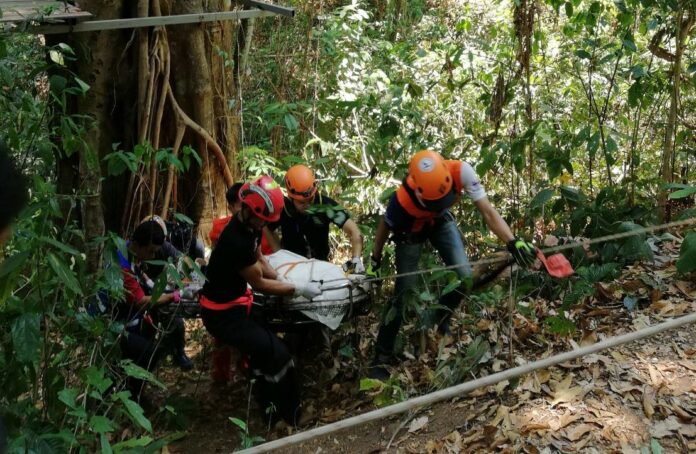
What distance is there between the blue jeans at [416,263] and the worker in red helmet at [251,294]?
23.2 inches

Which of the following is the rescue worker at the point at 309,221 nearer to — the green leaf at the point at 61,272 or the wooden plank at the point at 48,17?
the wooden plank at the point at 48,17

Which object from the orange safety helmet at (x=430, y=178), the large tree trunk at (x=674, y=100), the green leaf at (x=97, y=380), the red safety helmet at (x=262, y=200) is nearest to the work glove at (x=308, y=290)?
the red safety helmet at (x=262, y=200)

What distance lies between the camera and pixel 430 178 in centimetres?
450

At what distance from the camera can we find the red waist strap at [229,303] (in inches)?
185

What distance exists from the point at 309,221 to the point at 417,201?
3.47ft

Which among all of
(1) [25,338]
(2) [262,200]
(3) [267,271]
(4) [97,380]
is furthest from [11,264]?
(3) [267,271]

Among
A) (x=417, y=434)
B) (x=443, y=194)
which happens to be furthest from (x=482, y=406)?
(x=443, y=194)

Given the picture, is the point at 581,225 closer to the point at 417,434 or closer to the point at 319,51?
the point at 417,434

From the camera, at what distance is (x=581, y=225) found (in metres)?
5.52

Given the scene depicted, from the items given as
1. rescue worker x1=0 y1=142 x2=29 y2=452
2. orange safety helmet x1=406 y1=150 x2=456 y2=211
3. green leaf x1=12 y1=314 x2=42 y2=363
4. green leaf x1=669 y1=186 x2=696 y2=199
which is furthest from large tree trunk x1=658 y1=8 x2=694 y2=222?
rescue worker x1=0 y1=142 x2=29 y2=452

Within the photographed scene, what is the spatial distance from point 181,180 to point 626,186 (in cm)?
407

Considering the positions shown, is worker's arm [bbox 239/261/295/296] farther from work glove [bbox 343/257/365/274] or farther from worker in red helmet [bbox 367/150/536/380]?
worker in red helmet [bbox 367/150/536/380]

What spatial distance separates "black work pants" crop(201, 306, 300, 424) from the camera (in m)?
4.70

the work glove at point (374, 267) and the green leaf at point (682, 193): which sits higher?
the green leaf at point (682, 193)
